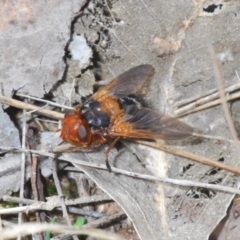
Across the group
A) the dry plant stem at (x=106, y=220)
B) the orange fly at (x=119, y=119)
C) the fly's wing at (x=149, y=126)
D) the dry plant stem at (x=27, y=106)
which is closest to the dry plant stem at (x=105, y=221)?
the dry plant stem at (x=106, y=220)

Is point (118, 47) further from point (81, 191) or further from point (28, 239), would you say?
point (28, 239)

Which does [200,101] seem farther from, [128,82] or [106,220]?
[106,220]

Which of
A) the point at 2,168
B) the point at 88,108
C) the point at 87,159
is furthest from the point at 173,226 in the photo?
the point at 2,168

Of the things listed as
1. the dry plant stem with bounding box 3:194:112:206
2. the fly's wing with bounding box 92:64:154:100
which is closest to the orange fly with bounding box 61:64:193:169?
the fly's wing with bounding box 92:64:154:100

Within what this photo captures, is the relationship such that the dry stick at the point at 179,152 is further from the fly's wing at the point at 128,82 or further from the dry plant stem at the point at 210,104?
the fly's wing at the point at 128,82

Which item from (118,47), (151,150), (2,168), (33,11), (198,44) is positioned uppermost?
(33,11)

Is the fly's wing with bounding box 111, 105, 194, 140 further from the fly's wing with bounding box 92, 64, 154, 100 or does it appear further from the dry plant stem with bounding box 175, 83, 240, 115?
the dry plant stem with bounding box 175, 83, 240, 115

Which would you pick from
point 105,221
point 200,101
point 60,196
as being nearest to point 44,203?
point 60,196
